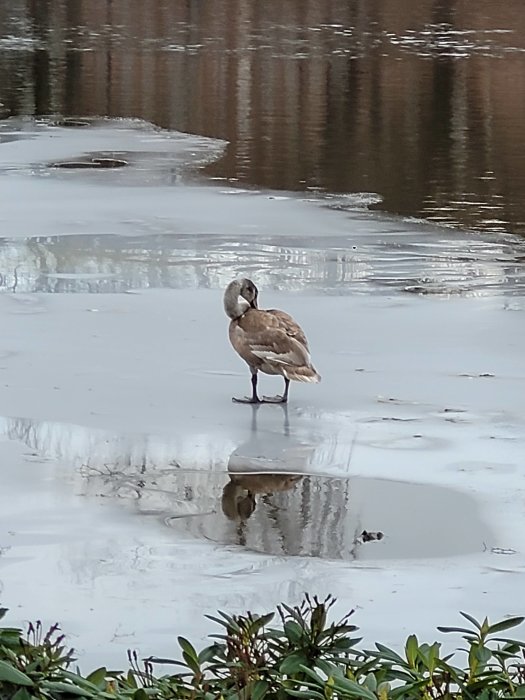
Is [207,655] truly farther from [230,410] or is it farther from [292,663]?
[230,410]

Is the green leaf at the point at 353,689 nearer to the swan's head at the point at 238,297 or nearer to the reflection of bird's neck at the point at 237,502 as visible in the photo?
the reflection of bird's neck at the point at 237,502

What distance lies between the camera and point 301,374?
297 inches

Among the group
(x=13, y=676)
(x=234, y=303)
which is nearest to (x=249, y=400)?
(x=234, y=303)

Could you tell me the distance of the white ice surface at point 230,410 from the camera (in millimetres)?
5121

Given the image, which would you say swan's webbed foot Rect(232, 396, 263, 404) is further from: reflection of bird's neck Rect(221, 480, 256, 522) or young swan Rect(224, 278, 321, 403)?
reflection of bird's neck Rect(221, 480, 256, 522)

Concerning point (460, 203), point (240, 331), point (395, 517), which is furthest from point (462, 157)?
point (395, 517)

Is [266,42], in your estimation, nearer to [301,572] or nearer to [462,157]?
[462,157]

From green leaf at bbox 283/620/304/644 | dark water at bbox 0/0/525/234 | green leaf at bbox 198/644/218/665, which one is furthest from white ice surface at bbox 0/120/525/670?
dark water at bbox 0/0/525/234

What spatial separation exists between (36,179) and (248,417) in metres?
8.42

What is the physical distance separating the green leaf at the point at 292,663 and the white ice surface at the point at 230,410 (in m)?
1.37

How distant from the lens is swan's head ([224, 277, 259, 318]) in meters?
7.93

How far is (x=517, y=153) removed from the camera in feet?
57.8

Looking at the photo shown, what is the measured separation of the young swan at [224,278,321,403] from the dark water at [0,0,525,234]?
557 centimetres

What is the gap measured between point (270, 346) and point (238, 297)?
0.49 metres
